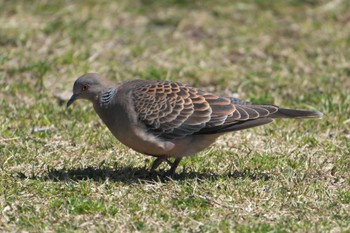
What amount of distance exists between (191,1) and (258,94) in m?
2.92

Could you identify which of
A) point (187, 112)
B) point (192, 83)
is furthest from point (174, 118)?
point (192, 83)

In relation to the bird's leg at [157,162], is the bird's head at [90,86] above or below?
above

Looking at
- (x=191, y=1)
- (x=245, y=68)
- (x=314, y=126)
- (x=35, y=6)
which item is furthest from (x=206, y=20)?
(x=314, y=126)

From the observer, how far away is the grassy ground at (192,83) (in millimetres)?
5285

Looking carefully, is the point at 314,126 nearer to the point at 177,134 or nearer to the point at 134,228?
the point at 177,134

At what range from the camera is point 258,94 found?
8406mm

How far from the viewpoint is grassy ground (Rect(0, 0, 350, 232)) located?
529 centimetres

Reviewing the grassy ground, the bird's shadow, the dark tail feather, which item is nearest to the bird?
the dark tail feather

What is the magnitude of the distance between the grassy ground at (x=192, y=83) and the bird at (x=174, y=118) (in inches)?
10.8

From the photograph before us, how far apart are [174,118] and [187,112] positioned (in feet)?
0.37

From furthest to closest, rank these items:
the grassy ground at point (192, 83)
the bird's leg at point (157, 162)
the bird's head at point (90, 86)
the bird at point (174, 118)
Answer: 1. the bird's head at point (90, 86)
2. the bird's leg at point (157, 162)
3. the bird at point (174, 118)
4. the grassy ground at point (192, 83)

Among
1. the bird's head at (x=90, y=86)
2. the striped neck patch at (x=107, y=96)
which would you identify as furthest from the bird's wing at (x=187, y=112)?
the bird's head at (x=90, y=86)

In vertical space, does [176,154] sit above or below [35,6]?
below

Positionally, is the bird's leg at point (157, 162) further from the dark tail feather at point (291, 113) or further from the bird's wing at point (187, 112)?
the dark tail feather at point (291, 113)
